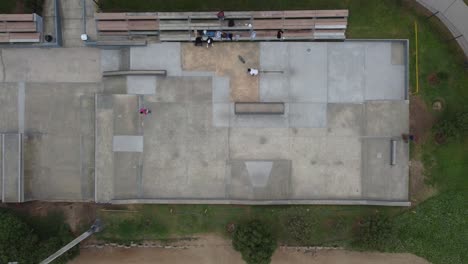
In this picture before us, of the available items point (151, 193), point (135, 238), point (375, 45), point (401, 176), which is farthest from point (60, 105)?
point (401, 176)

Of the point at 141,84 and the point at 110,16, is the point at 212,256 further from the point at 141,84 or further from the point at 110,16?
the point at 110,16

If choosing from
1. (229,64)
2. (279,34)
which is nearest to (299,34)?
(279,34)

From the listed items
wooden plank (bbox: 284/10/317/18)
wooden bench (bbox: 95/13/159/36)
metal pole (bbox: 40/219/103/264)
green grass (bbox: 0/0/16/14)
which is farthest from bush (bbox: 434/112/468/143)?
green grass (bbox: 0/0/16/14)

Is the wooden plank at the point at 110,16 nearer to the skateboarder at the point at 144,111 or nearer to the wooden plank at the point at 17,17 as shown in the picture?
the wooden plank at the point at 17,17

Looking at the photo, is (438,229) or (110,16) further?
(438,229)

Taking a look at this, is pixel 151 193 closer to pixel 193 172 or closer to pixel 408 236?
pixel 193 172

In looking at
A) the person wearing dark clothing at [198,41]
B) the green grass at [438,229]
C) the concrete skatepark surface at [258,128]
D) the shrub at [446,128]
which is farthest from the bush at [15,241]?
the shrub at [446,128]
